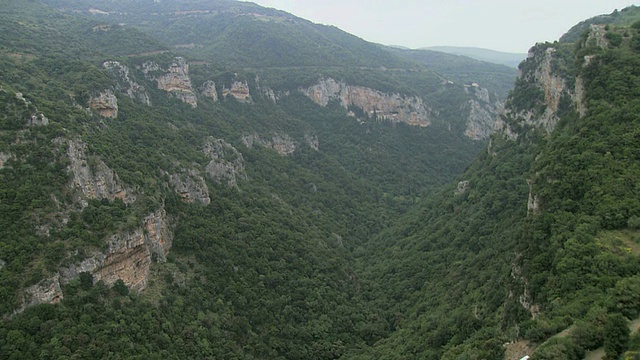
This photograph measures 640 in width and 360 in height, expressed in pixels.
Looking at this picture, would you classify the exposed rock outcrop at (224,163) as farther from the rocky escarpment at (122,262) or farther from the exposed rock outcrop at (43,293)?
the exposed rock outcrop at (43,293)

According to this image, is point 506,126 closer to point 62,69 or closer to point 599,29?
point 599,29

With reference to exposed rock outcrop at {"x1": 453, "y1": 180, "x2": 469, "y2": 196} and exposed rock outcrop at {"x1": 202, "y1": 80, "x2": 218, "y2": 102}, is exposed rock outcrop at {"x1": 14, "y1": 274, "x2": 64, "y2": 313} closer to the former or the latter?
exposed rock outcrop at {"x1": 453, "y1": 180, "x2": 469, "y2": 196}

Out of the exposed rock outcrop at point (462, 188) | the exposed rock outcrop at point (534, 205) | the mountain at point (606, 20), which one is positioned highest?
the mountain at point (606, 20)

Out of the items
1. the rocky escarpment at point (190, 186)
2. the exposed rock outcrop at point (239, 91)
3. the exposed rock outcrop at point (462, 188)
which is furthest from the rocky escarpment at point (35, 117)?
the exposed rock outcrop at point (239, 91)

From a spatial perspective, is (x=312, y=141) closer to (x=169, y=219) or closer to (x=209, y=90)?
(x=209, y=90)

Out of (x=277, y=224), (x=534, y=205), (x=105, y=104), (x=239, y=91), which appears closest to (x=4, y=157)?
(x=105, y=104)

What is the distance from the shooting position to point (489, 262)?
205 ft

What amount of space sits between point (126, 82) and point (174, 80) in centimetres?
1744

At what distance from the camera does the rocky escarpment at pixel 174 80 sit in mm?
116938

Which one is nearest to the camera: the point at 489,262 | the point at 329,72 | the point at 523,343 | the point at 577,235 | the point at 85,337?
the point at 523,343

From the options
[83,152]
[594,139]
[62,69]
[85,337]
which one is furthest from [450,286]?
[62,69]

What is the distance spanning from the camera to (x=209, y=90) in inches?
5128

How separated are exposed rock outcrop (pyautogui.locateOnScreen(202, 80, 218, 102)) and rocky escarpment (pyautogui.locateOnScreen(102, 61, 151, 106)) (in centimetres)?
2463

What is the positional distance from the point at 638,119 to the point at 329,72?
433ft
